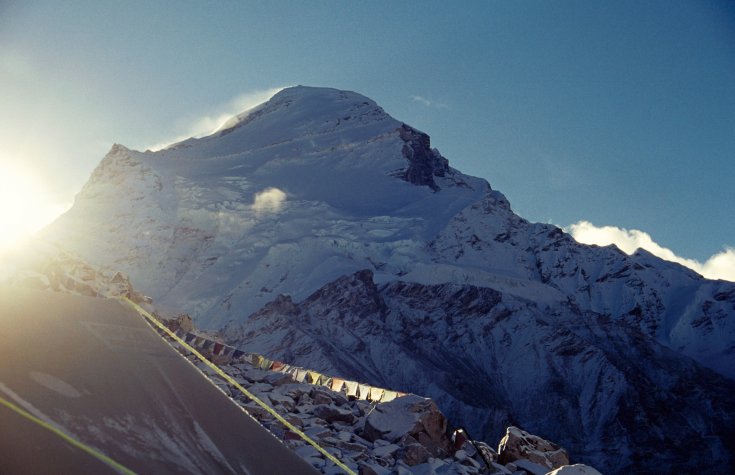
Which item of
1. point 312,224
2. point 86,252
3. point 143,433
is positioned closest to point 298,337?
point 312,224

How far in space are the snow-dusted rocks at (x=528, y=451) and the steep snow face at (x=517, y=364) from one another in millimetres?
61000

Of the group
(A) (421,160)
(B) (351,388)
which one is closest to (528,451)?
(B) (351,388)

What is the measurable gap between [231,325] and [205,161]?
1682 inches

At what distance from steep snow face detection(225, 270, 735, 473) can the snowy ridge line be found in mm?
56215

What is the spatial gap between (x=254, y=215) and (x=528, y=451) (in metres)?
95.2

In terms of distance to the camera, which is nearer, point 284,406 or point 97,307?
point 97,307

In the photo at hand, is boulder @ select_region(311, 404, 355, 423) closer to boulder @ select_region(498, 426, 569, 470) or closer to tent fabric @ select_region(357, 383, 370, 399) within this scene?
boulder @ select_region(498, 426, 569, 470)

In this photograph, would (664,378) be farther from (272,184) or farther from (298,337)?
(272,184)

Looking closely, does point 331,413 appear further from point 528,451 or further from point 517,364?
point 517,364

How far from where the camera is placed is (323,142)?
5315 inches

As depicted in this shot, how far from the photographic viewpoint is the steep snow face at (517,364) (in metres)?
83.8

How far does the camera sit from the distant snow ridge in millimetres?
87062

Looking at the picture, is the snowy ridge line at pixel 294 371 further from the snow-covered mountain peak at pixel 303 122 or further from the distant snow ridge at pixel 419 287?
the snow-covered mountain peak at pixel 303 122

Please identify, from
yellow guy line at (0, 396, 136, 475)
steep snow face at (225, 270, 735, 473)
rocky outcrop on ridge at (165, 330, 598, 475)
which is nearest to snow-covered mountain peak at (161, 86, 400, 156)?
steep snow face at (225, 270, 735, 473)
